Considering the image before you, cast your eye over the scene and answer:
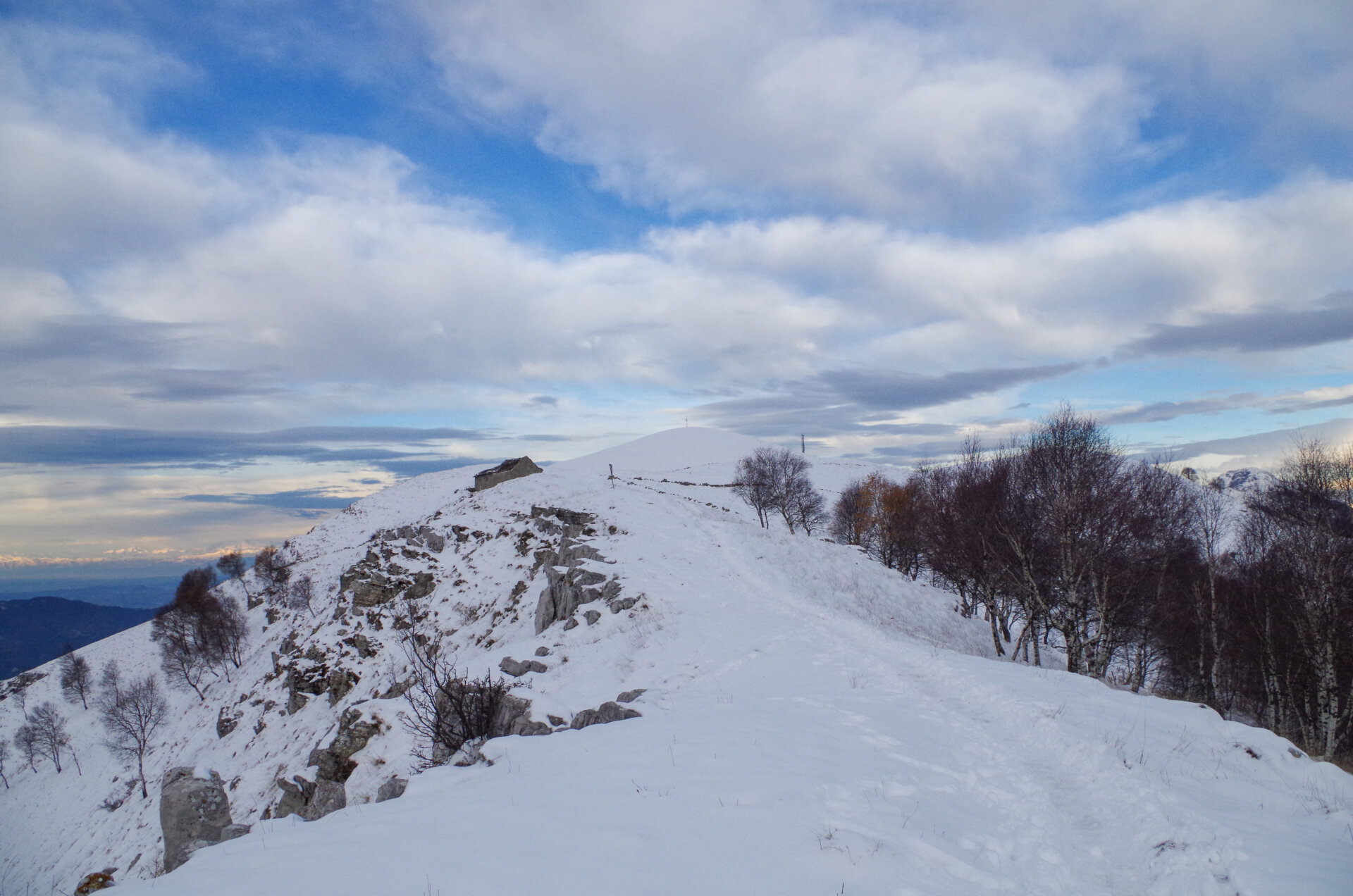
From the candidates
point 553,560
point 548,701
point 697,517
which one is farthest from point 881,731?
point 697,517

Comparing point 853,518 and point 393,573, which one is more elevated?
point 393,573

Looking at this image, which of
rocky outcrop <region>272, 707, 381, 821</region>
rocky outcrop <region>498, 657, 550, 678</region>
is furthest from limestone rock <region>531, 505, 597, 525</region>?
rocky outcrop <region>272, 707, 381, 821</region>

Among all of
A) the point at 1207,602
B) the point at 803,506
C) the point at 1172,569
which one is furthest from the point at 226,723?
the point at 1207,602

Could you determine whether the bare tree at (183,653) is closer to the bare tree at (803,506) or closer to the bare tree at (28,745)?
the bare tree at (28,745)

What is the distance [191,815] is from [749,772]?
12.6 m

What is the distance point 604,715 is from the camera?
1219cm

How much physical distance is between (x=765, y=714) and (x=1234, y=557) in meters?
33.3

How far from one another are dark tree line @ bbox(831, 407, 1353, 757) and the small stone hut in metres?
37.9

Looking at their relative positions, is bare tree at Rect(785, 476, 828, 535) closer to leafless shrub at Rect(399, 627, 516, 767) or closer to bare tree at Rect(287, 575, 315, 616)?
bare tree at Rect(287, 575, 315, 616)

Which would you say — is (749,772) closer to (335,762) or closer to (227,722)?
(335,762)

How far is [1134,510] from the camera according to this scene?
22.0 m

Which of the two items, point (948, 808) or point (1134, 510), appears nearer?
point (948, 808)

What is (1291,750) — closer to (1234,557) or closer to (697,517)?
(1234,557)

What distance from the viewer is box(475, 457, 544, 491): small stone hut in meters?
55.1
